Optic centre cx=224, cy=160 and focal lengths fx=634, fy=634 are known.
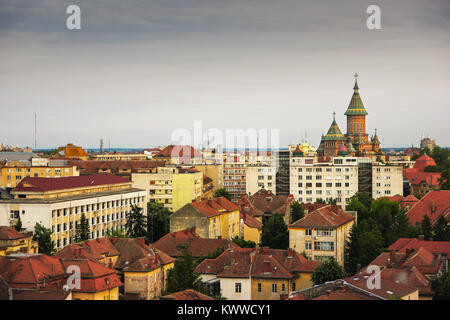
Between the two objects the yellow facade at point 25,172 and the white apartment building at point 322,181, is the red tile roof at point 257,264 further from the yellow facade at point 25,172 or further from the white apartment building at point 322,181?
the white apartment building at point 322,181

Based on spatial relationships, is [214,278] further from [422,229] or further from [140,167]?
[140,167]

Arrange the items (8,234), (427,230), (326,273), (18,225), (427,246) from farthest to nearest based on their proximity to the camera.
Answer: (427,230)
(18,225)
(427,246)
(8,234)
(326,273)

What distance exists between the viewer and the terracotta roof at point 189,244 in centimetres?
4353

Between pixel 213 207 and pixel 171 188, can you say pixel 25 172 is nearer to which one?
pixel 171 188

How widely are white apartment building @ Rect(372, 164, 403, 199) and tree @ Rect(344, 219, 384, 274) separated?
148ft

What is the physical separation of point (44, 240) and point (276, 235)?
17.8 metres

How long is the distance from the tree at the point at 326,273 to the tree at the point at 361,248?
9.38 m

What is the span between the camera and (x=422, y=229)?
50.6 meters

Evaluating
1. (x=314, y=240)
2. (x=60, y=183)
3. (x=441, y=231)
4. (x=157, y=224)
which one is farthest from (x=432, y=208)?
(x=60, y=183)

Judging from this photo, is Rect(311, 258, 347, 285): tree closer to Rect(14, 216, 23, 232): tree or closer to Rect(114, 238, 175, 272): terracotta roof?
Rect(114, 238, 175, 272): terracotta roof

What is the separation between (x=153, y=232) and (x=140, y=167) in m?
29.0

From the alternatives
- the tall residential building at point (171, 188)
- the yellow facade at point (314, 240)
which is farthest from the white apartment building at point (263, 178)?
the yellow facade at point (314, 240)

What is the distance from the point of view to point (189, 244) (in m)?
44.4
